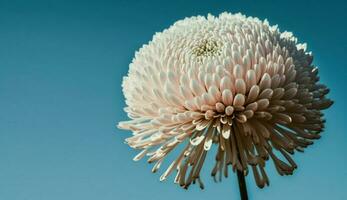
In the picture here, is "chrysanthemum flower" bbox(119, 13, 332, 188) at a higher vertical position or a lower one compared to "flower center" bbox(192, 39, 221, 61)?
lower

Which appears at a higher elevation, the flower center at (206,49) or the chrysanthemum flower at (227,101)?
the flower center at (206,49)

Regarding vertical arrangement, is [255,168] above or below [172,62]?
below

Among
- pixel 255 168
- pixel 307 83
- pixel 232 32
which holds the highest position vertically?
pixel 232 32

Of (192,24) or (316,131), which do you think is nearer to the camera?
(316,131)

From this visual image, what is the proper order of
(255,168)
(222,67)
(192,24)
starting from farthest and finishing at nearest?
(192,24) < (255,168) < (222,67)

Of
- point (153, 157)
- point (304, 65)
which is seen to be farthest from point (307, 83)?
point (153, 157)

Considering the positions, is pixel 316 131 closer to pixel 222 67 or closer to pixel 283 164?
pixel 283 164

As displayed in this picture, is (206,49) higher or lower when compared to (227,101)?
higher

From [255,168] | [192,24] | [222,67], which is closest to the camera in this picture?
[222,67]
